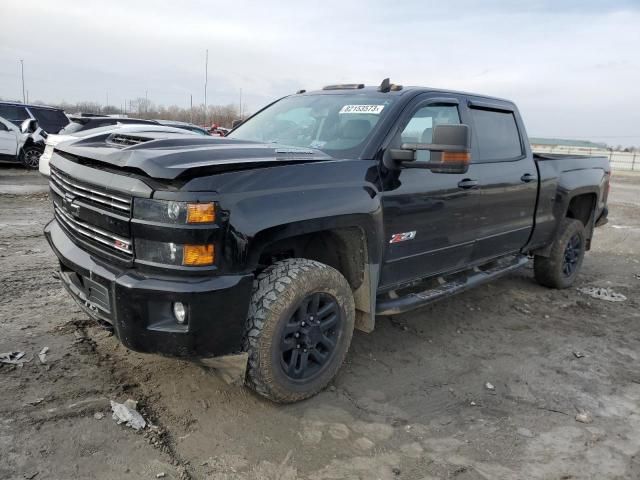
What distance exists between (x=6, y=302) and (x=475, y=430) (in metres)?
3.69

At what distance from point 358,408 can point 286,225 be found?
123 centimetres

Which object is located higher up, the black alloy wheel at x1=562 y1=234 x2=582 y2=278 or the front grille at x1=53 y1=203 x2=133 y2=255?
the front grille at x1=53 y1=203 x2=133 y2=255

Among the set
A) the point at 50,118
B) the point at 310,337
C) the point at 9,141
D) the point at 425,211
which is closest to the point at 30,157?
the point at 9,141

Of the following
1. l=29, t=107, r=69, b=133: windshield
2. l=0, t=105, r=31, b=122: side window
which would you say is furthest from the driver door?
l=29, t=107, r=69, b=133: windshield

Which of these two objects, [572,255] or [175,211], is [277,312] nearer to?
[175,211]

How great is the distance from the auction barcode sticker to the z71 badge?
2.83ft

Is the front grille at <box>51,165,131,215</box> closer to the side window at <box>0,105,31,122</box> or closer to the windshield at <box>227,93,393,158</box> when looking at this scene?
the windshield at <box>227,93,393,158</box>

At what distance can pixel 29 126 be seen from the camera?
13992 millimetres

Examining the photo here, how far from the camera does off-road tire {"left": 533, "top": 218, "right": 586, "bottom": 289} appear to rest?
5.64 m

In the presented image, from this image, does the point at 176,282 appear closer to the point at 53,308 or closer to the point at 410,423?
the point at 410,423

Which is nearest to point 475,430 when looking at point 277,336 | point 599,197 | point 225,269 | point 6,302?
point 277,336

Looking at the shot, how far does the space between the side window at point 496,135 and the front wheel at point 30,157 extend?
13.1 metres

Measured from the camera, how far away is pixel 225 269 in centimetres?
255

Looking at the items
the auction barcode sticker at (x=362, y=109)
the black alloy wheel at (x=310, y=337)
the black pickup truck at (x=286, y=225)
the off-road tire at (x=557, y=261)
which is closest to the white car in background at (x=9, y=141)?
the black pickup truck at (x=286, y=225)
